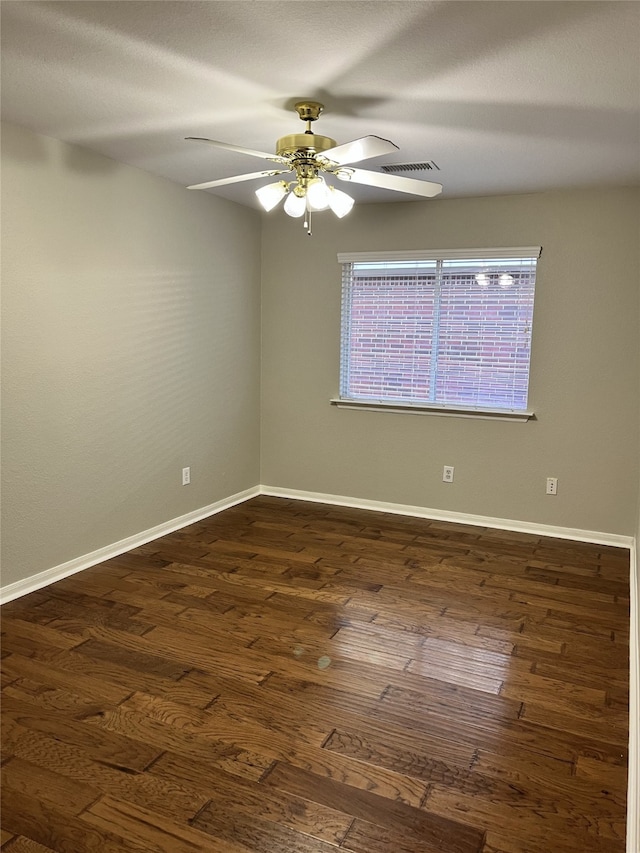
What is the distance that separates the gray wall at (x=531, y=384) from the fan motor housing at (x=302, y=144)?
2022 mm

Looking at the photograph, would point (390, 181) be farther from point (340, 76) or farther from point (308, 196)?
point (340, 76)

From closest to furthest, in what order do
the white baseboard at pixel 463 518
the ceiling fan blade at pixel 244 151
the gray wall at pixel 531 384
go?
the ceiling fan blade at pixel 244 151 → the gray wall at pixel 531 384 → the white baseboard at pixel 463 518

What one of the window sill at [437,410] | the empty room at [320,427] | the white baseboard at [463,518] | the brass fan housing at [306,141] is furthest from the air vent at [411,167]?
the white baseboard at [463,518]

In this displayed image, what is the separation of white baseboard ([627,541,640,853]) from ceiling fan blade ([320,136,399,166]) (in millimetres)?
2153

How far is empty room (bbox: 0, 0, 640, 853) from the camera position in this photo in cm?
194

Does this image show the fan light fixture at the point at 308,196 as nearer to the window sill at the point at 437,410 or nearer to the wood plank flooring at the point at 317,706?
the wood plank flooring at the point at 317,706

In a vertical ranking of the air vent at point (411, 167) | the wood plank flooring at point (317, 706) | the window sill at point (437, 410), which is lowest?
the wood plank flooring at point (317, 706)

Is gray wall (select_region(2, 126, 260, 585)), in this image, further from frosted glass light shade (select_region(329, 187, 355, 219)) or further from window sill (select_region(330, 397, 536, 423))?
frosted glass light shade (select_region(329, 187, 355, 219))

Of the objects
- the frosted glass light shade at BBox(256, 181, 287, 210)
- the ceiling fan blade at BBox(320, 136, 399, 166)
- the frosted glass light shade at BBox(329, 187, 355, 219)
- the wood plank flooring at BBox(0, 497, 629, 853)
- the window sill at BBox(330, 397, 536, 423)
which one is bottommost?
the wood plank flooring at BBox(0, 497, 629, 853)

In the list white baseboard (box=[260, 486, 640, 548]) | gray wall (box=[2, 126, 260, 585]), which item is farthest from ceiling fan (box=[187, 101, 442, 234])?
white baseboard (box=[260, 486, 640, 548])

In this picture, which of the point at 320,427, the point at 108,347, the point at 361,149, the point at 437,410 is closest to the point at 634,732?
the point at 361,149

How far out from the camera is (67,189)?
333cm

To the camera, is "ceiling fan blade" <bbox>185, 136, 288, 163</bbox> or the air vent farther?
Answer: the air vent

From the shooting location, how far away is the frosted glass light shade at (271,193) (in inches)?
113
